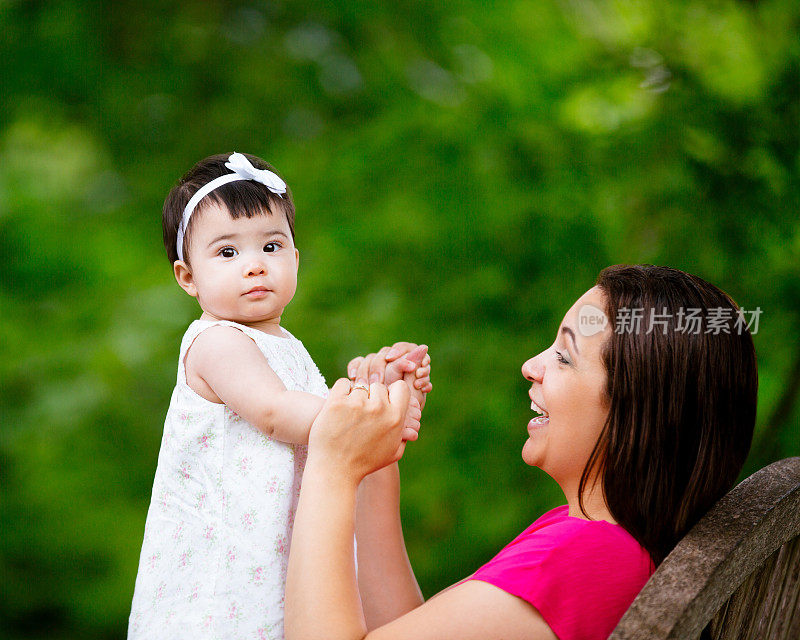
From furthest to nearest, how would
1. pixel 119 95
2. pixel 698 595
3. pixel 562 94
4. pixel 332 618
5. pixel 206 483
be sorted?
pixel 119 95
pixel 562 94
pixel 206 483
pixel 332 618
pixel 698 595

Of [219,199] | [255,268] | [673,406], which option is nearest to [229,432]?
[255,268]

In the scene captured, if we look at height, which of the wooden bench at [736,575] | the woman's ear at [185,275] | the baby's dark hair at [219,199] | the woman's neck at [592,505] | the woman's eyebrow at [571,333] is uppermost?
the baby's dark hair at [219,199]

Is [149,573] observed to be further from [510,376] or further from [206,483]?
[510,376]

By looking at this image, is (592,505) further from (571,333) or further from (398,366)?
(398,366)

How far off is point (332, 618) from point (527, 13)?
81.5 inches

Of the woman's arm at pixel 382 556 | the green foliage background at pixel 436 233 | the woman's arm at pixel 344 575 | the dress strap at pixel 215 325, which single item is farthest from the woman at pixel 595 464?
the green foliage background at pixel 436 233

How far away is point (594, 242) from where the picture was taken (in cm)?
252

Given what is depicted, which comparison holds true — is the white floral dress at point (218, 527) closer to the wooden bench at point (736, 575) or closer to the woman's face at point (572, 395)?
the woman's face at point (572, 395)

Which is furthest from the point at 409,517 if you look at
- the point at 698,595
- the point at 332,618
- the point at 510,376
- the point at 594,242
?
the point at 698,595

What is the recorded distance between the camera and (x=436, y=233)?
8.43 feet

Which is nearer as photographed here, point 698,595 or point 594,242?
point 698,595

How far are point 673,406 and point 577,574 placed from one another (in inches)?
10.2

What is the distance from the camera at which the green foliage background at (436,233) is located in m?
2.50

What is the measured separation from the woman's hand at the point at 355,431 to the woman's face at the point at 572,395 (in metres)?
0.22
